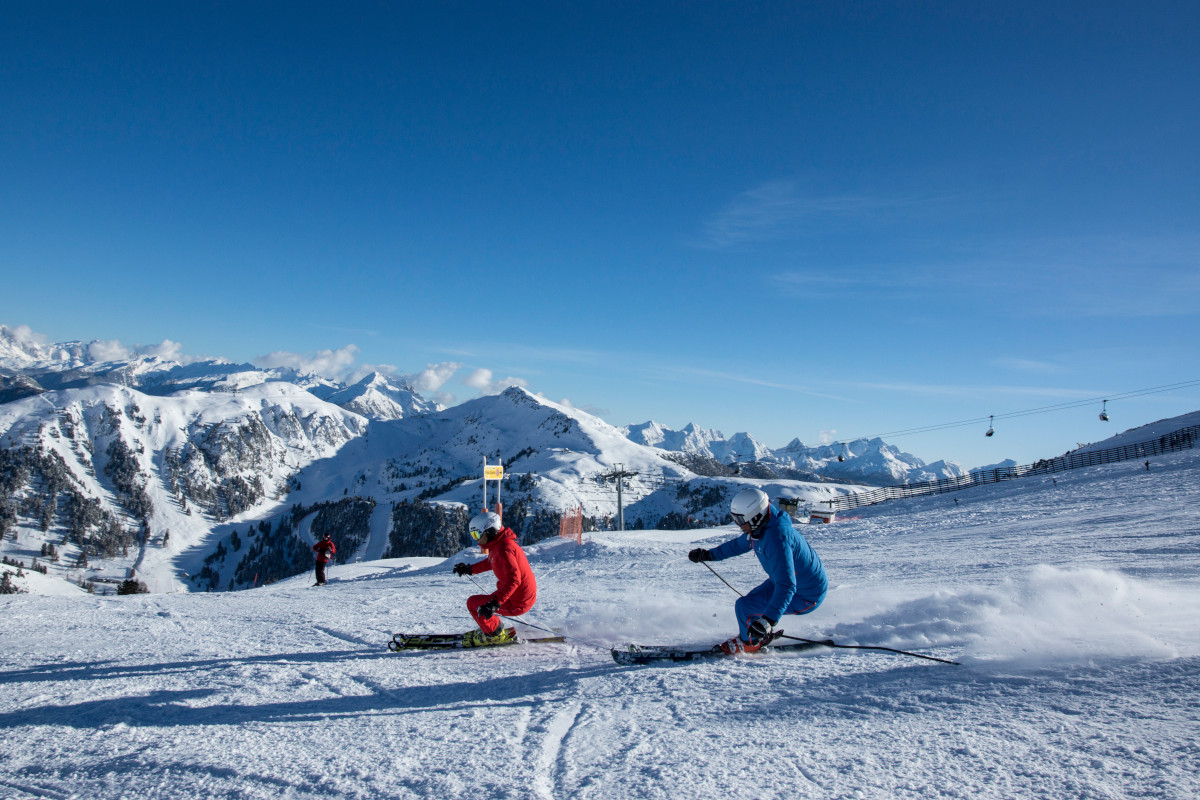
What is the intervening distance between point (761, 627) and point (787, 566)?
59 centimetres

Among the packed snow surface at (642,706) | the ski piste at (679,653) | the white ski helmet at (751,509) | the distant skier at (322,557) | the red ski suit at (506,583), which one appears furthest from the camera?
the distant skier at (322,557)

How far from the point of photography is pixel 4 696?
5480mm

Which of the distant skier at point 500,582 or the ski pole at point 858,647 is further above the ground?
the distant skier at point 500,582

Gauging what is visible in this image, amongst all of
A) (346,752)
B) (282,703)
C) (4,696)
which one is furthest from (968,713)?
(4,696)

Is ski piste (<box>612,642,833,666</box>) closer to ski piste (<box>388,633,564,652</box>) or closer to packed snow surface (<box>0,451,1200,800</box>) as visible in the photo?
packed snow surface (<box>0,451,1200,800</box>)

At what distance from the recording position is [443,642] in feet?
23.4

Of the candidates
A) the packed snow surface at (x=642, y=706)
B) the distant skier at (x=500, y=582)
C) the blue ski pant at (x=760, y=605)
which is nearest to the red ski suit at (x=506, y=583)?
the distant skier at (x=500, y=582)

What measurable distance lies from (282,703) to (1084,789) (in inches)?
217

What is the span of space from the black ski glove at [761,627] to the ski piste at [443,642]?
2.71m

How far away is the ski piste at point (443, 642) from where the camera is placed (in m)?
7.07

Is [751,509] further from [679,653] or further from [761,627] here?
[679,653]

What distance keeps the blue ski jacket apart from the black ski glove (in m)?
0.05

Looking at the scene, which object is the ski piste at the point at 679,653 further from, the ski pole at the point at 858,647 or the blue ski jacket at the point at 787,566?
the blue ski jacket at the point at 787,566

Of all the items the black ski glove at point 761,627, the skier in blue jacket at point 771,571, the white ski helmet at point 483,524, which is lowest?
the black ski glove at point 761,627
